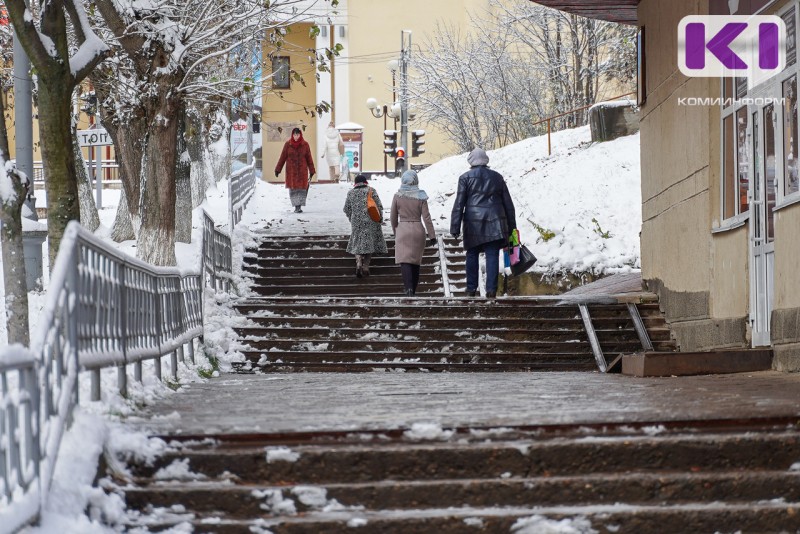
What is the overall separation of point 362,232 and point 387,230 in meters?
4.87

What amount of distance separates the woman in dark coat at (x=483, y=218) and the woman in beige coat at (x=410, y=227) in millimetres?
987

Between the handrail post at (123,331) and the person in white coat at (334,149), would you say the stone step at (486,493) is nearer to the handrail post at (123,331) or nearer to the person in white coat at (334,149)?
the handrail post at (123,331)

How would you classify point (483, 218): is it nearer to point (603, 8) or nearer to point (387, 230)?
point (603, 8)

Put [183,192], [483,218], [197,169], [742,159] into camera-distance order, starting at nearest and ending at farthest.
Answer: [742,159] < [483,218] < [183,192] < [197,169]

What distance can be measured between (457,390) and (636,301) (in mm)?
6203

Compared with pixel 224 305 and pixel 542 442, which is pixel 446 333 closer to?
pixel 224 305

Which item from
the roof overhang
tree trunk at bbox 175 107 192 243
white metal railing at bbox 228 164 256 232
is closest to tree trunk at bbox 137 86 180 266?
tree trunk at bbox 175 107 192 243

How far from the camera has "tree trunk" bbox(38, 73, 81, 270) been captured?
36.6 feet

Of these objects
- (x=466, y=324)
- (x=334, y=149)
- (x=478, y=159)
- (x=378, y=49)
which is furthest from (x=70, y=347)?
(x=378, y=49)

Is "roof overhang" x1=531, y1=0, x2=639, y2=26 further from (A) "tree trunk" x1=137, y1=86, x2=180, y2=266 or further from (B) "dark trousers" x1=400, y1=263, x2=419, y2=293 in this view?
(A) "tree trunk" x1=137, y1=86, x2=180, y2=266

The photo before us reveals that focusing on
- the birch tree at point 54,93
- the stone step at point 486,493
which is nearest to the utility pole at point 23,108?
the birch tree at point 54,93

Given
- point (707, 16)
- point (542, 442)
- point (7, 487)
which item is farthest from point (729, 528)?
point (707, 16)

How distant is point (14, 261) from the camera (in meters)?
11.8

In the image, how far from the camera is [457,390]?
870 cm
